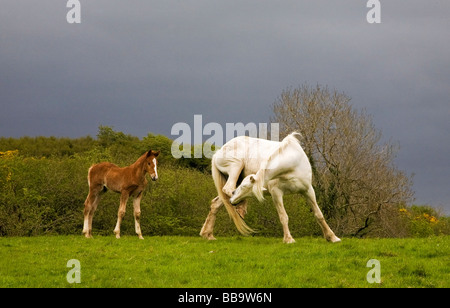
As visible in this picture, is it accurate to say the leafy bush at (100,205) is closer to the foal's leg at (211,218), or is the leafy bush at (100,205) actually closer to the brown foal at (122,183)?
the brown foal at (122,183)

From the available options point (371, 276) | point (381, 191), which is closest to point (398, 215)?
point (381, 191)

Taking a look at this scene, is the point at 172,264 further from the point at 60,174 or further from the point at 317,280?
the point at 60,174

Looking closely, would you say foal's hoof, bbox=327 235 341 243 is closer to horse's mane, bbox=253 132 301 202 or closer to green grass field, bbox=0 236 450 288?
green grass field, bbox=0 236 450 288

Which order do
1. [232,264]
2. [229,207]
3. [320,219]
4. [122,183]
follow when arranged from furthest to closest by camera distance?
1. [122,183]
2. [229,207]
3. [320,219]
4. [232,264]

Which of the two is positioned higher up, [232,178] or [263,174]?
[263,174]

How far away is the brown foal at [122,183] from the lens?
1634cm

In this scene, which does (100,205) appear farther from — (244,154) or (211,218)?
(244,154)

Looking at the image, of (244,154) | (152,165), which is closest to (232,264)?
(244,154)

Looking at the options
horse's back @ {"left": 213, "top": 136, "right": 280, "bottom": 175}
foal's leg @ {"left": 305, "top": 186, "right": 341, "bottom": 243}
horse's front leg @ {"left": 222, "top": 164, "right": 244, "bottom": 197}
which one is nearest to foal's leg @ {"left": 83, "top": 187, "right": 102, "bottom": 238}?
horse's back @ {"left": 213, "top": 136, "right": 280, "bottom": 175}

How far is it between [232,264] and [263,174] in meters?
3.03

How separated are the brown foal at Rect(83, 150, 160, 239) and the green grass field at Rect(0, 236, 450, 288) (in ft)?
6.95

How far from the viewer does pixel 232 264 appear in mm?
11211

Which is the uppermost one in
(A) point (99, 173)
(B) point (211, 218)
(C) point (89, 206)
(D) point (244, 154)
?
(D) point (244, 154)

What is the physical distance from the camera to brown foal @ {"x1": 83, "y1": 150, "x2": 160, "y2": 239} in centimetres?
1634
